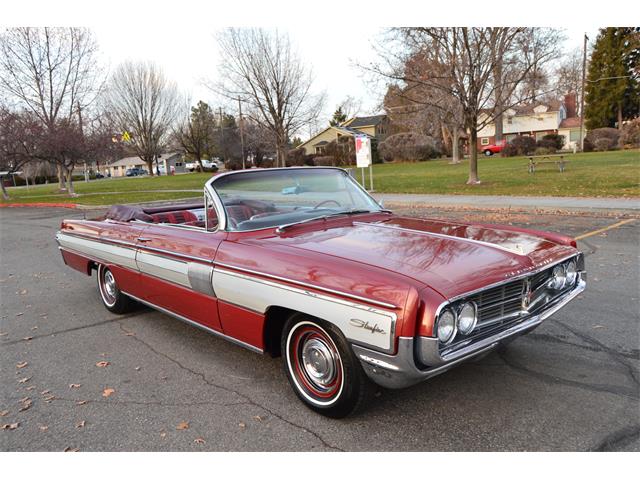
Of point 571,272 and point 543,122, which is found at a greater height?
point 543,122

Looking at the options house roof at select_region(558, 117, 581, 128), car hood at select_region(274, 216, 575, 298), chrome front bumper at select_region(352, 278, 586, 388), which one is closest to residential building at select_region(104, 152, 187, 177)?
house roof at select_region(558, 117, 581, 128)

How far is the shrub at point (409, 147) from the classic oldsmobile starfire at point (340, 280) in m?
45.2

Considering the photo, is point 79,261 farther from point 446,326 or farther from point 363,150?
point 363,150

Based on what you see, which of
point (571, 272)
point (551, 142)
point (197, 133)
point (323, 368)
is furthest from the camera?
point (197, 133)

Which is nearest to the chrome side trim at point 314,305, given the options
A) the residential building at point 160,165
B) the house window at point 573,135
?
the house window at point 573,135

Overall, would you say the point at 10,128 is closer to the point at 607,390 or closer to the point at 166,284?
the point at 166,284

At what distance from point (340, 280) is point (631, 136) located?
48.7 metres

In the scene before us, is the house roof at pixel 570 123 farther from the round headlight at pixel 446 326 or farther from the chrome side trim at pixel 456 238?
the round headlight at pixel 446 326

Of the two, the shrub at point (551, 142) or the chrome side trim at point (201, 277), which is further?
the shrub at point (551, 142)

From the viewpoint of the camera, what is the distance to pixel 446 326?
2.55m

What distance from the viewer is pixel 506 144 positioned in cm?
4638

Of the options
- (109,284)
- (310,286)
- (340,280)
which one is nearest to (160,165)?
(109,284)

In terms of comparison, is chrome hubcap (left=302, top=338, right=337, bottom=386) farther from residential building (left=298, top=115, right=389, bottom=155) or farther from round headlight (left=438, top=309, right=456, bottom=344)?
residential building (left=298, top=115, right=389, bottom=155)

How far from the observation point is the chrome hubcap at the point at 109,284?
5227mm
